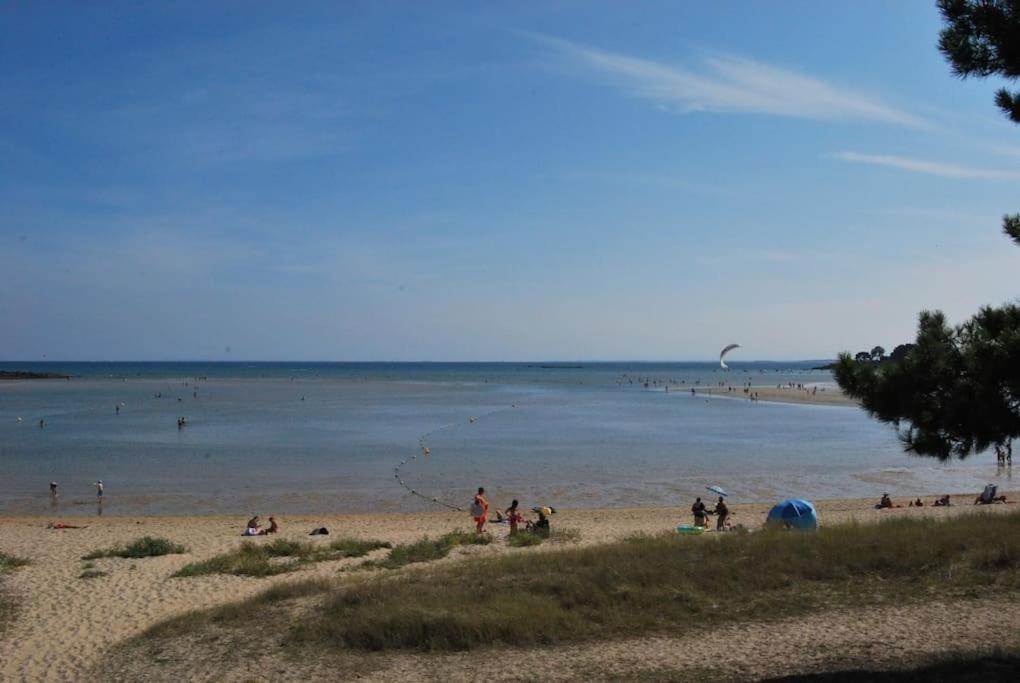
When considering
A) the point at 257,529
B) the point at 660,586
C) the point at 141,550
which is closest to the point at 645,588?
the point at 660,586

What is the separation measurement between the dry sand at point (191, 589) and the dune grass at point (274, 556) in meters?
0.38

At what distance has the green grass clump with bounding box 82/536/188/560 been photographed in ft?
59.4

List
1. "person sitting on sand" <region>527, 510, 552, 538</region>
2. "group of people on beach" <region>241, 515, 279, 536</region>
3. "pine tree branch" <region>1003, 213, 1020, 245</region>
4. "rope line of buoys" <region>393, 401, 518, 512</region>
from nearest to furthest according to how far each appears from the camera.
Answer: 1. "pine tree branch" <region>1003, 213, 1020, 245</region>
2. "person sitting on sand" <region>527, 510, 552, 538</region>
3. "group of people on beach" <region>241, 515, 279, 536</region>
4. "rope line of buoys" <region>393, 401, 518, 512</region>

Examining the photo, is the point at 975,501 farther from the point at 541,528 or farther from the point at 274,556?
the point at 274,556

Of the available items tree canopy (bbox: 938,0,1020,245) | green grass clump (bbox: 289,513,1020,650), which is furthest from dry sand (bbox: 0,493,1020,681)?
tree canopy (bbox: 938,0,1020,245)

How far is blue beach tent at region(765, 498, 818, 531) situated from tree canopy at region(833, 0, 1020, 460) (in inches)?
383

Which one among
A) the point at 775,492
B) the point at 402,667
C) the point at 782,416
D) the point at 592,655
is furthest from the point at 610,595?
the point at 782,416

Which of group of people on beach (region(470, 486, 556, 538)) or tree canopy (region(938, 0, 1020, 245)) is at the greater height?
tree canopy (region(938, 0, 1020, 245))

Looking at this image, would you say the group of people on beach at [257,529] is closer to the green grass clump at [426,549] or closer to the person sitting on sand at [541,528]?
the green grass clump at [426,549]

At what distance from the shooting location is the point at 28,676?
10625 mm

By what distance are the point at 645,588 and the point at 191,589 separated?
8.21m

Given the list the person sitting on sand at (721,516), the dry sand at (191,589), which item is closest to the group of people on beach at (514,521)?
the dry sand at (191,589)

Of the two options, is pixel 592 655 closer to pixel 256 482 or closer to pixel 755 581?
pixel 755 581

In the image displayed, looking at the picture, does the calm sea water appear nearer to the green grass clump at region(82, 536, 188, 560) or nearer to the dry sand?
the dry sand
